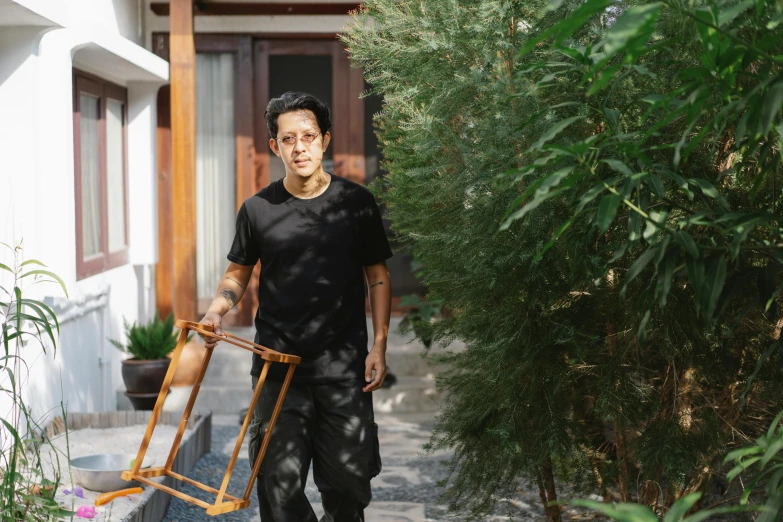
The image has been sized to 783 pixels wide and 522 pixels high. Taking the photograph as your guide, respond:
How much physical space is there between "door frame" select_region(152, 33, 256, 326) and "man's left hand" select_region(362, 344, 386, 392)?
17.5 ft

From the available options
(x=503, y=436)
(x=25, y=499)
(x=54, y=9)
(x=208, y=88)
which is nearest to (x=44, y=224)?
(x=54, y=9)

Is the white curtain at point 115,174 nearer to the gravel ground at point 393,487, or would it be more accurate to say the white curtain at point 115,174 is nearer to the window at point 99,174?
the window at point 99,174

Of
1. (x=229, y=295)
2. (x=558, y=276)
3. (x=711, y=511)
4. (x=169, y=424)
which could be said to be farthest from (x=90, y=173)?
(x=711, y=511)

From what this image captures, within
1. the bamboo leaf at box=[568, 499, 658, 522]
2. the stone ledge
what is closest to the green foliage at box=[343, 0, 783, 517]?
the bamboo leaf at box=[568, 499, 658, 522]

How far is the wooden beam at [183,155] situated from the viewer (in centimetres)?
687

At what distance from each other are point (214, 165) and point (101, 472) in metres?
4.83

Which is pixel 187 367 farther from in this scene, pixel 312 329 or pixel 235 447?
pixel 235 447

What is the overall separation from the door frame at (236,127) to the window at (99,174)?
0.90 meters

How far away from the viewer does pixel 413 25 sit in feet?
11.9

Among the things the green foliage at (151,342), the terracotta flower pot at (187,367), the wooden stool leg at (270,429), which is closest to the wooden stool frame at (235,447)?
the wooden stool leg at (270,429)

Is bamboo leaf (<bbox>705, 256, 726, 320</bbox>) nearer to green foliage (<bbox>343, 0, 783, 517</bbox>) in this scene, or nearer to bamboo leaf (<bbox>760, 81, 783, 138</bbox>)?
bamboo leaf (<bbox>760, 81, 783, 138</bbox>)

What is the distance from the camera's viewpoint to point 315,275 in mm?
3262

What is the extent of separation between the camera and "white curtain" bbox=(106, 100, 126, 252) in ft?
23.3

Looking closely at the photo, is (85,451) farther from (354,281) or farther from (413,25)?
(413,25)
